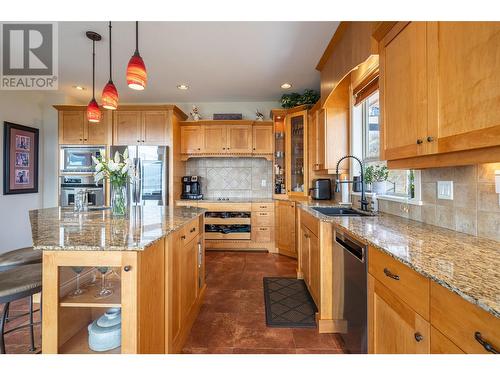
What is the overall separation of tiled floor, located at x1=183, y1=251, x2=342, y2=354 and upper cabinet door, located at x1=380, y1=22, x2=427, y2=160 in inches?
56.5

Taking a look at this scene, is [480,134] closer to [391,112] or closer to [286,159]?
[391,112]

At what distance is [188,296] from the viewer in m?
1.92

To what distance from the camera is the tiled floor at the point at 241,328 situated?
176cm

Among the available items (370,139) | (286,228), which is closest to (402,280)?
(370,139)

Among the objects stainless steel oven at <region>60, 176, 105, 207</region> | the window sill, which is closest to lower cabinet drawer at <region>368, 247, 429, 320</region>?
the window sill

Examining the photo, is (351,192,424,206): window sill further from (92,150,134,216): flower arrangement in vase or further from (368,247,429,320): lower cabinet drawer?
(92,150,134,216): flower arrangement in vase

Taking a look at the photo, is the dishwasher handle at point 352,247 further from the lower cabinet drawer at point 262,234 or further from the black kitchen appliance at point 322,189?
the lower cabinet drawer at point 262,234

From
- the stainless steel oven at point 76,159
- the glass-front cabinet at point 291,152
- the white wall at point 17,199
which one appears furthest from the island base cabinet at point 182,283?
the white wall at point 17,199

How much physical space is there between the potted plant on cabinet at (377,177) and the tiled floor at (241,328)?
132cm

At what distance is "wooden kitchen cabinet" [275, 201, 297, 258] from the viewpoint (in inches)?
150

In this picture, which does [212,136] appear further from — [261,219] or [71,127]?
[71,127]

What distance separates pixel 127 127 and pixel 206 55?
196 cm

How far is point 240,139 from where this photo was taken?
435 cm
